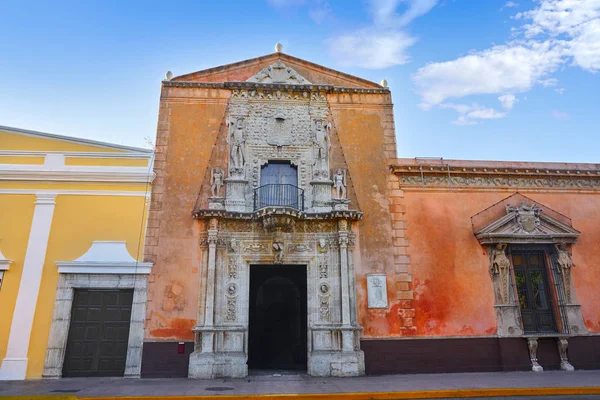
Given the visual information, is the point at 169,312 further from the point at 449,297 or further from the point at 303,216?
the point at 449,297

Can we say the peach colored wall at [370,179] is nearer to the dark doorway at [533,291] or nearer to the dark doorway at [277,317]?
the dark doorway at [277,317]

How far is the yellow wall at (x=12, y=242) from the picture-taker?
9.95m

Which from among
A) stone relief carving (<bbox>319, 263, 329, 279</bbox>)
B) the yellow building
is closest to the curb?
the yellow building

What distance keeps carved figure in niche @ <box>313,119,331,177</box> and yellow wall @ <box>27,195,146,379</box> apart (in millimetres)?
5208

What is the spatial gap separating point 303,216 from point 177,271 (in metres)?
A: 3.76

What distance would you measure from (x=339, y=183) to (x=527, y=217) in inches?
227

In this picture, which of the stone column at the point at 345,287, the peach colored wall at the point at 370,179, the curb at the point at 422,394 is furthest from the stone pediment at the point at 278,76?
the curb at the point at 422,394

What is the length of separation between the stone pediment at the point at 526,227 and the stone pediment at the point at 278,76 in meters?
7.02

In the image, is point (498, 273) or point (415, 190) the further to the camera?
point (415, 190)

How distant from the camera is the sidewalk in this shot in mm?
7539

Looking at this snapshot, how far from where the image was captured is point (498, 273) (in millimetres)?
11227

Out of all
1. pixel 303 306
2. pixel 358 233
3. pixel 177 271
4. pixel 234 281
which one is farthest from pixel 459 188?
pixel 177 271

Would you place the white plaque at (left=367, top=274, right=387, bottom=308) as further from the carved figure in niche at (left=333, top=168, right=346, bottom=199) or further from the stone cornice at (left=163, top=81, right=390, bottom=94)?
the stone cornice at (left=163, top=81, right=390, bottom=94)

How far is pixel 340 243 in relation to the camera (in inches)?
431
